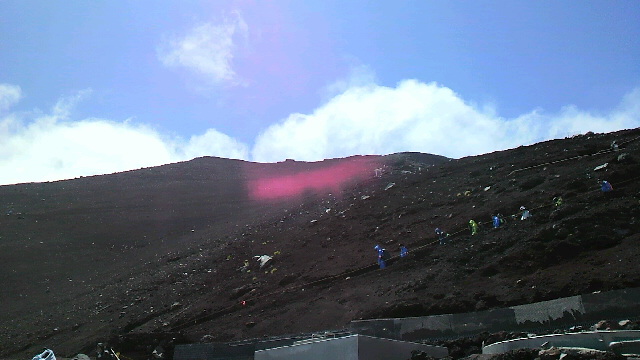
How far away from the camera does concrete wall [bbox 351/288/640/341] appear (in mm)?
12828

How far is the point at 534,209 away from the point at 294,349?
47.1 ft

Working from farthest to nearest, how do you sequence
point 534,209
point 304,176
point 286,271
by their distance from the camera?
point 304,176 → point 286,271 → point 534,209

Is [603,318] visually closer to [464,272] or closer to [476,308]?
[476,308]

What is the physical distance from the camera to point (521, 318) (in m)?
14.3

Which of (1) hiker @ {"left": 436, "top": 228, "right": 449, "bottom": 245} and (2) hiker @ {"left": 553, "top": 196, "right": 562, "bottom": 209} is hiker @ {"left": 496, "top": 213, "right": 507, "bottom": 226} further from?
(1) hiker @ {"left": 436, "top": 228, "right": 449, "bottom": 245}

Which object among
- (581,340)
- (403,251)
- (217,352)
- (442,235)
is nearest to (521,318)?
(581,340)

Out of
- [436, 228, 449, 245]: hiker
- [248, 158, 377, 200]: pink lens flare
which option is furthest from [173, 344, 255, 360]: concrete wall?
[248, 158, 377, 200]: pink lens flare

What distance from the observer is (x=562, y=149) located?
1239 inches

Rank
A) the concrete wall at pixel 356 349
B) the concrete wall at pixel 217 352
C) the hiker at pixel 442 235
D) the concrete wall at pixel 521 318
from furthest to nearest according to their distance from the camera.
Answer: the hiker at pixel 442 235, the concrete wall at pixel 217 352, the concrete wall at pixel 521 318, the concrete wall at pixel 356 349

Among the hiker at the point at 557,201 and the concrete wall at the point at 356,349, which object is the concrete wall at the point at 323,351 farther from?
the hiker at the point at 557,201

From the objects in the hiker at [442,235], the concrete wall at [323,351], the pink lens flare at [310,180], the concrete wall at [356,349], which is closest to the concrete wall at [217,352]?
the concrete wall at [323,351]

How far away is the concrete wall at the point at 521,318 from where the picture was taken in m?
12.8

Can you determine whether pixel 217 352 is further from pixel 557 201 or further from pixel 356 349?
pixel 557 201

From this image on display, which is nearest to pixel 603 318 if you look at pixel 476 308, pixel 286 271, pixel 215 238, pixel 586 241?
pixel 476 308
